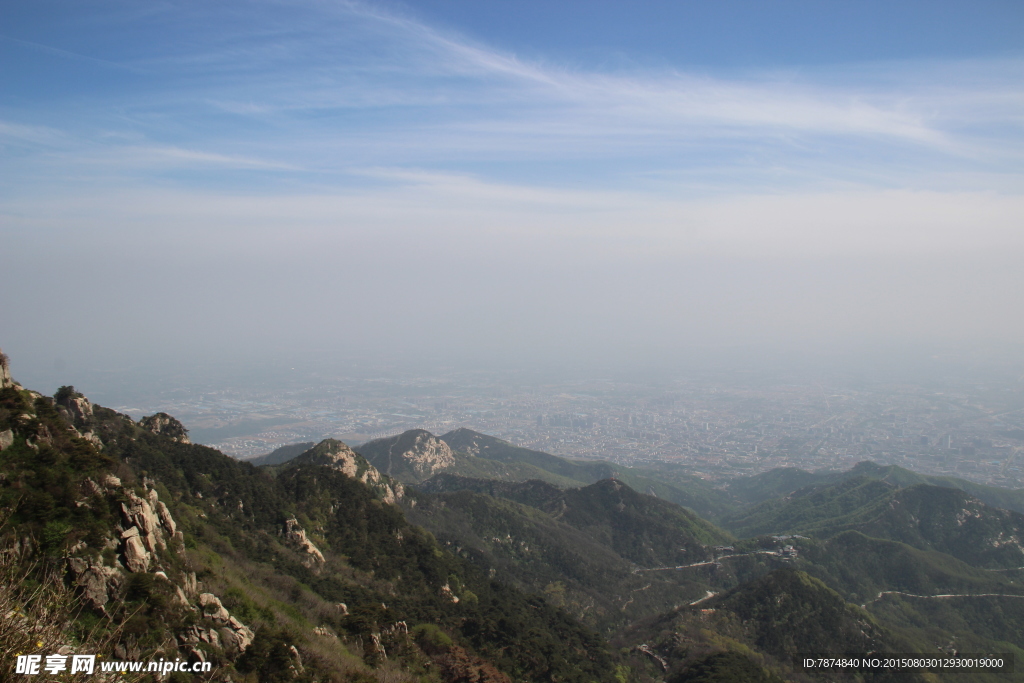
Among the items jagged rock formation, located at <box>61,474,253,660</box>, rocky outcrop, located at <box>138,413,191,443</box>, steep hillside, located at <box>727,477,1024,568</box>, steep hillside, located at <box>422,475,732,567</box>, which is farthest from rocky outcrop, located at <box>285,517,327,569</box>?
steep hillside, located at <box>727,477,1024,568</box>

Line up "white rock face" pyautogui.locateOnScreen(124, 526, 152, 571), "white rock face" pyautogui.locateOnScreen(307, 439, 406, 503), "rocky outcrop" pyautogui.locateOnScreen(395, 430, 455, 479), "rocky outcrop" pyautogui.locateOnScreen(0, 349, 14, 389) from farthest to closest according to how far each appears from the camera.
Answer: "rocky outcrop" pyautogui.locateOnScreen(395, 430, 455, 479), "white rock face" pyautogui.locateOnScreen(307, 439, 406, 503), "rocky outcrop" pyautogui.locateOnScreen(0, 349, 14, 389), "white rock face" pyautogui.locateOnScreen(124, 526, 152, 571)

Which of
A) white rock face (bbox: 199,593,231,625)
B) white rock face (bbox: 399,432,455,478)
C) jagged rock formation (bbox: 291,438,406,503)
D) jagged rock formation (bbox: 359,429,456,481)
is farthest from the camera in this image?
white rock face (bbox: 399,432,455,478)

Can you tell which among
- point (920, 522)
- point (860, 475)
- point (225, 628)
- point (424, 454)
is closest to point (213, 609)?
point (225, 628)

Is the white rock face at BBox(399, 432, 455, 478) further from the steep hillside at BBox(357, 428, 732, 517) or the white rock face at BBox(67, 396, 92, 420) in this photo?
the white rock face at BBox(67, 396, 92, 420)

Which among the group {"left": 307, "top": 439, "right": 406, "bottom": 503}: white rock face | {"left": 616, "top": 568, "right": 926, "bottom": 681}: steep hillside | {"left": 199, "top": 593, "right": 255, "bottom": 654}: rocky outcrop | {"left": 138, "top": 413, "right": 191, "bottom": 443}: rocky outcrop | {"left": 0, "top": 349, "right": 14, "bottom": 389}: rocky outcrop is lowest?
{"left": 616, "top": 568, "right": 926, "bottom": 681}: steep hillside

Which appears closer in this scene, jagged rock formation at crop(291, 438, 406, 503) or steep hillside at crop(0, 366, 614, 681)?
steep hillside at crop(0, 366, 614, 681)

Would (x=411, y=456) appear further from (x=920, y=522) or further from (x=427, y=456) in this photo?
(x=920, y=522)

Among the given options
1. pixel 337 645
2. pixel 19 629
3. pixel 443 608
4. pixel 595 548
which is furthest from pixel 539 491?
pixel 19 629
